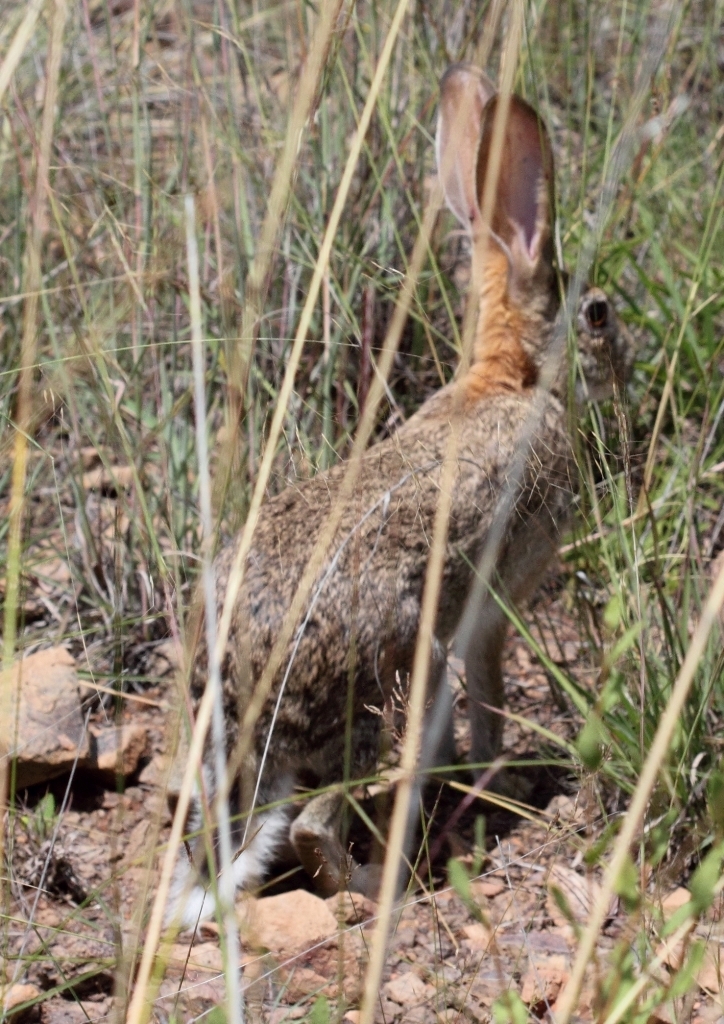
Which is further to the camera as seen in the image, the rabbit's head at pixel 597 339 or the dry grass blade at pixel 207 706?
the rabbit's head at pixel 597 339

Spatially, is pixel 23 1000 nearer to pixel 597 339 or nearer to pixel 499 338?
pixel 499 338

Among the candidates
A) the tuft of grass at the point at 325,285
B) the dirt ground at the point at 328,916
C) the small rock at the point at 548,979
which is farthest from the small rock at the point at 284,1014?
the tuft of grass at the point at 325,285

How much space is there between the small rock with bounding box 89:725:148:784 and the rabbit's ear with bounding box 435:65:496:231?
5.78 feet

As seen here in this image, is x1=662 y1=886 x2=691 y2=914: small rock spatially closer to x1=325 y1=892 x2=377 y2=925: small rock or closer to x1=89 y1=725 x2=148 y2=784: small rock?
x1=325 y1=892 x2=377 y2=925: small rock

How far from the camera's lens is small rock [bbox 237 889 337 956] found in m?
2.74

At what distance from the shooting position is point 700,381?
366 centimetres

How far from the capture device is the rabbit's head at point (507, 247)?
135 inches

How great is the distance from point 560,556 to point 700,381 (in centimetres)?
68

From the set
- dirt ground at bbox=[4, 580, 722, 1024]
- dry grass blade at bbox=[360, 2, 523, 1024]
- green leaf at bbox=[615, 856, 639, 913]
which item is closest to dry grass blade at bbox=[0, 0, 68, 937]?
dirt ground at bbox=[4, 580, 722, 1024]

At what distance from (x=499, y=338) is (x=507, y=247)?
10.5 inches

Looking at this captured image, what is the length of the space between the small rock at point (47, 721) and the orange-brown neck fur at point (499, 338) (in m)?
1.43

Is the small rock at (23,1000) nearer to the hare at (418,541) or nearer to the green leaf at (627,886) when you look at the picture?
the hare at (418,541)

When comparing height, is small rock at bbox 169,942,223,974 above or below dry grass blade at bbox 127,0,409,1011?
below

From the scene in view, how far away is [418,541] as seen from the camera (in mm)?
3012
